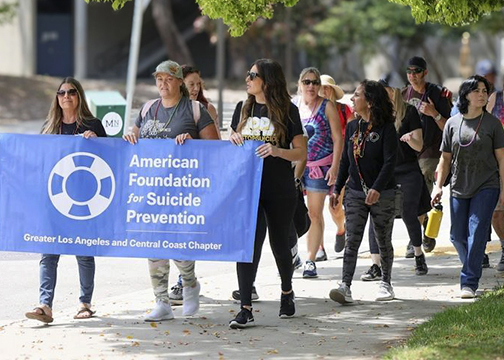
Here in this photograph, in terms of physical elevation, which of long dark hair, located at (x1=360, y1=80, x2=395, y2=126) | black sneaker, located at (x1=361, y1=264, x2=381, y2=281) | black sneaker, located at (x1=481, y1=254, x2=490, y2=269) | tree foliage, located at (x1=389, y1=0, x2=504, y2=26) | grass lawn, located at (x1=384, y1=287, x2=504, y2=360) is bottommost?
grass lawn, located at (x1=384, y1=287, x2=504, y2=360)

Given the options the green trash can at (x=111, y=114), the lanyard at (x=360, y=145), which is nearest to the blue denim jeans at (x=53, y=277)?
the lanyard at (x=360, y=145)

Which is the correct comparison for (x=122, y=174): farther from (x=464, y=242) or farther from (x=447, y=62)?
(x=447, y=62)

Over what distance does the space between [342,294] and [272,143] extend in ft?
4.92

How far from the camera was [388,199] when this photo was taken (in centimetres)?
965

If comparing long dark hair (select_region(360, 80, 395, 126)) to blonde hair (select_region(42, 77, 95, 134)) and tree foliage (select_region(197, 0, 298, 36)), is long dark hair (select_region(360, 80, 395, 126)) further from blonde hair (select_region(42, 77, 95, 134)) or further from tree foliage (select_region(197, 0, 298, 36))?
blonde hair (select_region(42, 77, 95, 134))

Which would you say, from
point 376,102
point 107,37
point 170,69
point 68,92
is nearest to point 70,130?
point 68,92

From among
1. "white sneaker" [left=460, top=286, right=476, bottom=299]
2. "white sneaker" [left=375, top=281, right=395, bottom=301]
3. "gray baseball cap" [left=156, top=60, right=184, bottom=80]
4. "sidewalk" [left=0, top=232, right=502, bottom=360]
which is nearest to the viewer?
"sidewalk" [left=0, top=232, right=502, bottom=360]

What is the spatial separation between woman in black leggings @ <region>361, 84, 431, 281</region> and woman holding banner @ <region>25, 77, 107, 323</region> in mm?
2809

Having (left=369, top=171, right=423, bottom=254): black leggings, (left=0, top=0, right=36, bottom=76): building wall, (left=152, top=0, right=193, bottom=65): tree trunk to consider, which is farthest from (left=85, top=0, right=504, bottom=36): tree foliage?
(left=0, top=0, right=36, bottom=76): building wall

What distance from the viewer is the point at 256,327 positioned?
8742 millimetres

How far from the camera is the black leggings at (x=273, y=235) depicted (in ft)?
28.7

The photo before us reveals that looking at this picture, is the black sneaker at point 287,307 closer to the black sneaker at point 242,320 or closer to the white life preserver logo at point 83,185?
the black sneaker at point 242,320

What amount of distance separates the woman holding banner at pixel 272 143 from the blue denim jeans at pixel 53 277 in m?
1.20

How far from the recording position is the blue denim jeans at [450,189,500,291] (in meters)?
9.61
